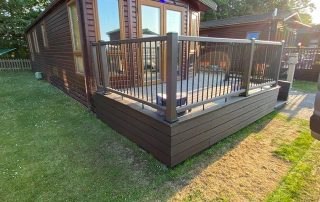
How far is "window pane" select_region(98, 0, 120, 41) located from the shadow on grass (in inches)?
76.0

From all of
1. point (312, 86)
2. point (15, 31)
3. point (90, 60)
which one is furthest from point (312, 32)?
point (15, 31)

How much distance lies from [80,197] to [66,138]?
1572 millimetres

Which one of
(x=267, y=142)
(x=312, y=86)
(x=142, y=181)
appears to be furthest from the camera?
(x=312, y=86)

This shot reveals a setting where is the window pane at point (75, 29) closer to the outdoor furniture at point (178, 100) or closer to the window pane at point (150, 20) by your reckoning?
the window pane at point (150, 20)

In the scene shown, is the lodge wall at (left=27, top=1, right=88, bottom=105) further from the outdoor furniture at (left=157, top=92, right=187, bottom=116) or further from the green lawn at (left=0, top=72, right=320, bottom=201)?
the outdoor furniture at (left=157, top=92, right=187, bottom=116)

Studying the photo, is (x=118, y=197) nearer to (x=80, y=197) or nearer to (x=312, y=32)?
(x=80, y=197)

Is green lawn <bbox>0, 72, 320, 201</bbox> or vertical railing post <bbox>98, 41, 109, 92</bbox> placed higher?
vertical railing post <bbox>98, 41, 109, 92</bbox>

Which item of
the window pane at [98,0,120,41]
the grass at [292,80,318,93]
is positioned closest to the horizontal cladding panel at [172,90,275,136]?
the window pane at [98,0,120,41]

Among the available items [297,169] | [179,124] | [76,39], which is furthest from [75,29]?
[297,169]

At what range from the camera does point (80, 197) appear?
77.8 inches

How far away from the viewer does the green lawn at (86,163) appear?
205 cm

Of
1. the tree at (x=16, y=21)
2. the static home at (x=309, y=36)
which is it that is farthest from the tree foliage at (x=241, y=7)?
the tree at (x=16, y=21)

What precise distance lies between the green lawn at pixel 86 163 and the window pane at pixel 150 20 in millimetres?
2613

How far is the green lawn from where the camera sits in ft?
6.72
